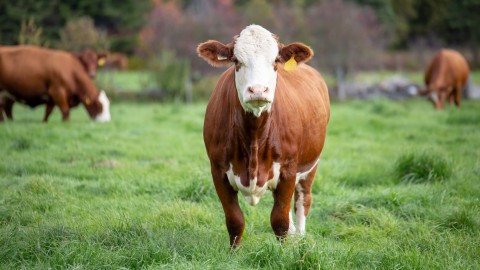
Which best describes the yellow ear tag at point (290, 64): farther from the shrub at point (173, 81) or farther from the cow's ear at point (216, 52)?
the shrub at point (173, 81)

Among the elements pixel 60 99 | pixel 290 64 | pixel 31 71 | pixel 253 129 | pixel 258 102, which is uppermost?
pixel 290 64

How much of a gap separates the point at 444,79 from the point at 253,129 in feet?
48.9

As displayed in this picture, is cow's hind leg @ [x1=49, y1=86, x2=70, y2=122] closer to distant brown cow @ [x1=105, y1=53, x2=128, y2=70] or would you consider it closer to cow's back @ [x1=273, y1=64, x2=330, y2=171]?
distant brown cow @ [x1=105, y1=53, x2=128, y2=70]

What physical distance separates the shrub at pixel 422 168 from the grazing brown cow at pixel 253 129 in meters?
2.70

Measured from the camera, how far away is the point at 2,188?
617cm

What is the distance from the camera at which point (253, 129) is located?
426 centimetres

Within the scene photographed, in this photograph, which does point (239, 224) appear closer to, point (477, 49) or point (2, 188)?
point (2, 188)

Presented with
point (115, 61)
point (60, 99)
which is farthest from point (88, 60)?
point (115, 61)

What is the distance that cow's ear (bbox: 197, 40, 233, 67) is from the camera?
4.37 m

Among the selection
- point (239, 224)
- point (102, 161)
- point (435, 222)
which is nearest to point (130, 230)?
point (239, 224)

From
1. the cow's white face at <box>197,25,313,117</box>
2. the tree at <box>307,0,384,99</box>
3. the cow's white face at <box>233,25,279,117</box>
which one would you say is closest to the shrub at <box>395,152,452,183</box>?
the cow's white face at <box>197,25,313,117</box>

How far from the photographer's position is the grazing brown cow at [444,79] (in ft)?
56.3

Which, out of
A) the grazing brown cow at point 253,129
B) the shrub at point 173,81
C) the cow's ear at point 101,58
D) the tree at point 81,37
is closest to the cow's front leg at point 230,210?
the grazing brown cow at point 253,129

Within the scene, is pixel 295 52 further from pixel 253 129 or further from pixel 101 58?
pixel 101 58
